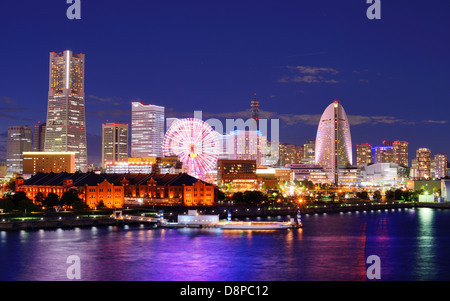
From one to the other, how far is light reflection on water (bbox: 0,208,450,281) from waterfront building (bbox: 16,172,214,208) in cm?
2868

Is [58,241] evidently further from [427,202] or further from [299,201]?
[427,202]

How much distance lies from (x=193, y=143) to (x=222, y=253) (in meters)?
56.4

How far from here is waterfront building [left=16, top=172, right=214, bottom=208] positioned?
10094cm

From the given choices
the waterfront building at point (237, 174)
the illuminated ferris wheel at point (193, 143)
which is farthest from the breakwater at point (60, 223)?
the waterfront building at point (237, 174)

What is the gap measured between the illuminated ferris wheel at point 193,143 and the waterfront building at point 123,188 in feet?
13.6

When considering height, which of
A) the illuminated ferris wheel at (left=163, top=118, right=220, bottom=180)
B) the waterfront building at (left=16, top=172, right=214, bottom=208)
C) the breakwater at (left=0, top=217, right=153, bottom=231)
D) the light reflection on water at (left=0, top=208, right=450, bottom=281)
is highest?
the illuminated ferris wheel at (left=163, top=118, right=220, bottom=180)

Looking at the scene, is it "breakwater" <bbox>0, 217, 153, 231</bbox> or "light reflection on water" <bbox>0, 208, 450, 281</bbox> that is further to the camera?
"breakwater" <bbox>0, 217, 153, 231</bbox>

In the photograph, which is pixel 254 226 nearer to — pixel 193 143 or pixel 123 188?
pixel 193 143

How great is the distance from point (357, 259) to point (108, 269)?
71.8 feet

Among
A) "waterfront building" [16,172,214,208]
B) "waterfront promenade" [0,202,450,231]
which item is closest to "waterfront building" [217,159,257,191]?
"waterfront promenade" [0,202,450,231]

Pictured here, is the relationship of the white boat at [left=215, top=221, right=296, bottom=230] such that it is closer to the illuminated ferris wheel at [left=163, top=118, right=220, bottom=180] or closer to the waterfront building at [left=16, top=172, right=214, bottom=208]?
the waterfront building at [left=16, top=172, right=214, bottom=208]

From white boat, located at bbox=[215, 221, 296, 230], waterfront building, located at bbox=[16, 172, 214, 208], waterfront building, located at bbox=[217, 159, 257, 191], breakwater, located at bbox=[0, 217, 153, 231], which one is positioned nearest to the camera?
breakwater, located at bbox=[0, 217, 153, 231]

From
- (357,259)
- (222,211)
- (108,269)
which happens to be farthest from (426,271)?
(222,211)
